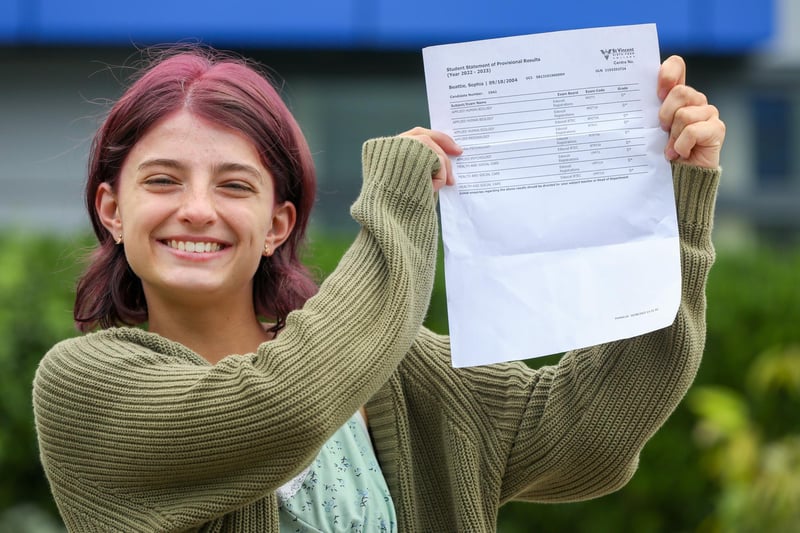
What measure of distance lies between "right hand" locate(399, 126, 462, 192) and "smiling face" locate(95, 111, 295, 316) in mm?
313

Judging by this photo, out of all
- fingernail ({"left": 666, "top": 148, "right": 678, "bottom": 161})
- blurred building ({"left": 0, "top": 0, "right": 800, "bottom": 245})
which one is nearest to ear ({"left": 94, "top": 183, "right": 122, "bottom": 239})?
fingernail ({"left": 666, "top": 148, "right": 678, "bottom": 161})

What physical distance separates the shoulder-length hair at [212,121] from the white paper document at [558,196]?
→ 34cm

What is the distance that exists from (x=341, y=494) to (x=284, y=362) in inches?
15.1

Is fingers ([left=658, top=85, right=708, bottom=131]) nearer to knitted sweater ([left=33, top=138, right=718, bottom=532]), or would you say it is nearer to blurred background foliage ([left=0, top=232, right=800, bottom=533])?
knitted sweater ([left=33, top=138, right=718, bottom=532])

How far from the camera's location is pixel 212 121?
2.17 m

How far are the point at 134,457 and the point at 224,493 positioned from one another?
0.51 ft

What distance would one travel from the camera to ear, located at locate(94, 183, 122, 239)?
2285 millimetres

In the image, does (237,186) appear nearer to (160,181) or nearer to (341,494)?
(160,181)

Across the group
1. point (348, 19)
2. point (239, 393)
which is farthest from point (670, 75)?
point (348, 19)

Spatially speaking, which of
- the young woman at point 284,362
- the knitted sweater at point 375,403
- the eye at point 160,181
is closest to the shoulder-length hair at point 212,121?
the young woman at point 284,362

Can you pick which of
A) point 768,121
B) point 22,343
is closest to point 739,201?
point 768,121

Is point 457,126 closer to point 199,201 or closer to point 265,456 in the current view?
point 199,201

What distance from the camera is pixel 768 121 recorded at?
38.1 ft

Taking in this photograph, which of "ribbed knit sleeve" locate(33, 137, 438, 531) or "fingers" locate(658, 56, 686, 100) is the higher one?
"fingers" locate(658, 56, 686, 100)
